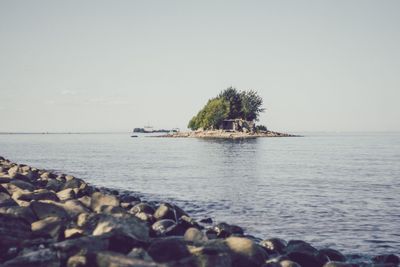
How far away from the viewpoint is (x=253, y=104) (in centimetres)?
11350

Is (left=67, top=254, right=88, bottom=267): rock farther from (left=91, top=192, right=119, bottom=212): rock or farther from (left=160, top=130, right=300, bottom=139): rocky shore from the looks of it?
(left=160, top=130, right=300, bottom=139): rocky shore

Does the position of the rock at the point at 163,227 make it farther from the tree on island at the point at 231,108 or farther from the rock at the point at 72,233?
the tree on island at the point at 231,108

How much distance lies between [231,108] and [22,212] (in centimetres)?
10709

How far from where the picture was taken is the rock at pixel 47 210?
725cm

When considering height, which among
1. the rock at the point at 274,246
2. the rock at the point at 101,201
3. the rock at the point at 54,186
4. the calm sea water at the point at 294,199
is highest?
the rock at the point at 101,201

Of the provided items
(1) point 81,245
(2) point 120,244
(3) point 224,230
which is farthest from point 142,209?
(1) point 81,245

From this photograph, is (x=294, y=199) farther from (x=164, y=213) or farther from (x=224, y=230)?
(x=164, y=213)

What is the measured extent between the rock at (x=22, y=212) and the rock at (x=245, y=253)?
3.61 metres

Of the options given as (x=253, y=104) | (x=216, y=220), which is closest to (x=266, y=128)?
(x=253, y=104)

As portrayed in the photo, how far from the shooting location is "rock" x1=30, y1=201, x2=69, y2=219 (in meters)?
7.25

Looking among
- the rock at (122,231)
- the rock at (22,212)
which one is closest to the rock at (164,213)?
the rock at (122,231)

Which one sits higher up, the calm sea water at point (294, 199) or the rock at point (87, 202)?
the rock at point (87, 202)

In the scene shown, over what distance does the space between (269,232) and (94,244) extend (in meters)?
6.02

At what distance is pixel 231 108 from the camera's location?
113m
